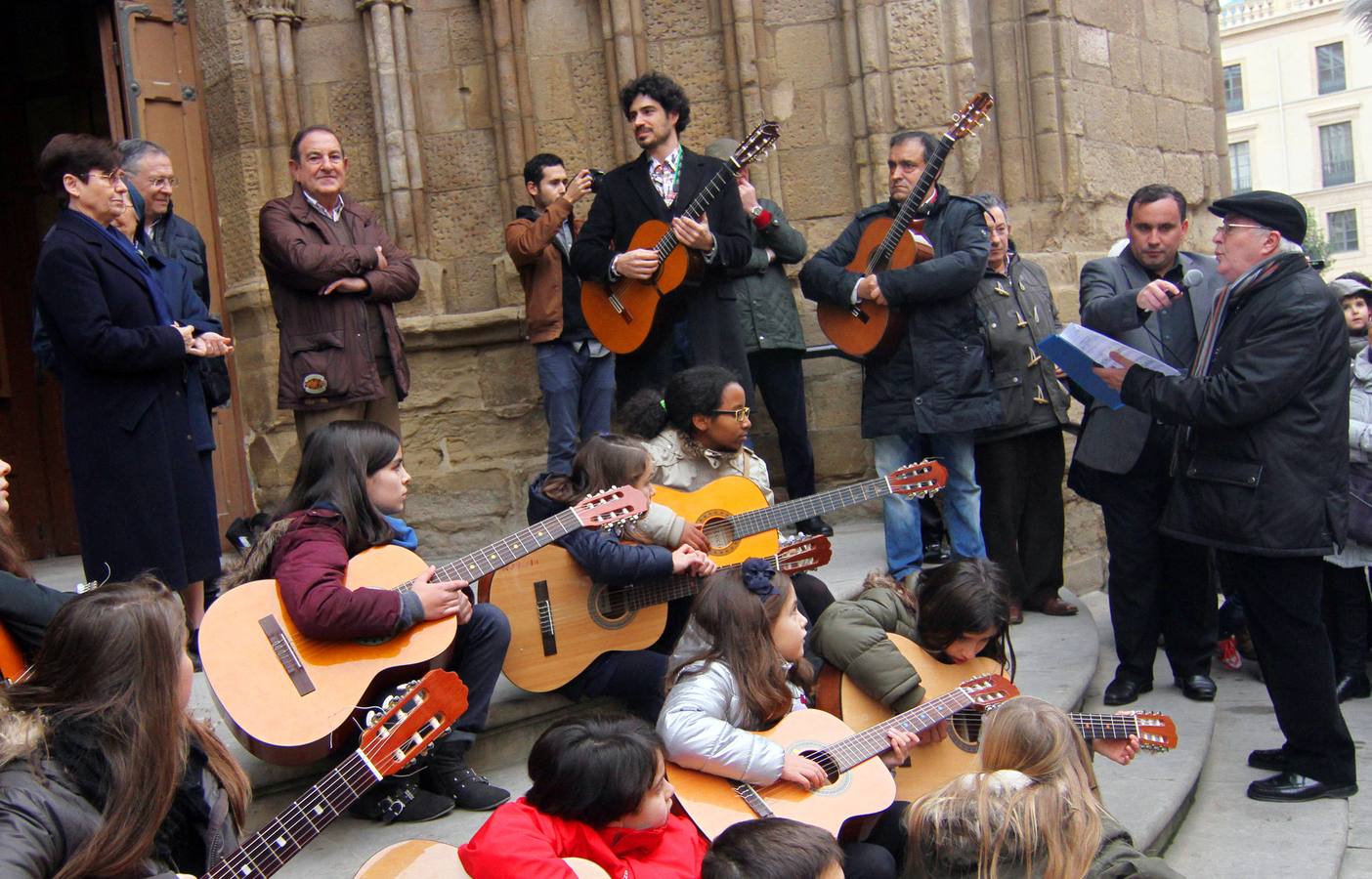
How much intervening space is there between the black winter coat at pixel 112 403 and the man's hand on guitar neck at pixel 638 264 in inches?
76.4

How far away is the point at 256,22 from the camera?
7.13 meters

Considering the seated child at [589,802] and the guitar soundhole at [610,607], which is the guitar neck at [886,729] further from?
the guitar soundhole at [610,607]

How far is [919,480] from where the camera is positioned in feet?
15.1

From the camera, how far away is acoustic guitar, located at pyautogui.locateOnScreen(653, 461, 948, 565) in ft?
14.4

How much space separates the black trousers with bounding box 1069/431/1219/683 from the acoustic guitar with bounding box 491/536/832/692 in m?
1.41

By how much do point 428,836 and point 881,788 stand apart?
3.83 feet

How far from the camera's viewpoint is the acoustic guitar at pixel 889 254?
218 inches

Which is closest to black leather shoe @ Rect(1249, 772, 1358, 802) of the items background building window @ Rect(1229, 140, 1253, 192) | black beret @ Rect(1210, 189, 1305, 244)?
black beret @ Rect(1210, 189, 1305, 244)

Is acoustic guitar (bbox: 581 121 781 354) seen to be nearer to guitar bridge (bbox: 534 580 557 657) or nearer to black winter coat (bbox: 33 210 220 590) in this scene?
guitar bridge (bbox: 534 580 557 657)

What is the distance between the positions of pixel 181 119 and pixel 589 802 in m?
5.58

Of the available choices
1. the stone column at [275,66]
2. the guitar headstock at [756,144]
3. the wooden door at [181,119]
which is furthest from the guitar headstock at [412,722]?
the stone column at [275,66]

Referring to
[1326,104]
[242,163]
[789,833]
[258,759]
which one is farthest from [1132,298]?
[1326,104]

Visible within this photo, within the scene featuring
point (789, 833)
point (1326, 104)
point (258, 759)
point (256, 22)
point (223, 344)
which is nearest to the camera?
point (789, 833)

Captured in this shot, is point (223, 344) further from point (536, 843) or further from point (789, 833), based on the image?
point (789, 833)
